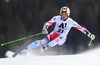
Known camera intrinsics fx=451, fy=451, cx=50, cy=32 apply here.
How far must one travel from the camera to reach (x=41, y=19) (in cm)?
1134

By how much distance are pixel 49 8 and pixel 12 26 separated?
1.04 m

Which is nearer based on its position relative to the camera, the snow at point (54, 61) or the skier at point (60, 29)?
the snow at point (54, 61)

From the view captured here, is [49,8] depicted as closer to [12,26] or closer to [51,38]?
[12,26]

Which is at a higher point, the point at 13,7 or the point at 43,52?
the point at 13,7

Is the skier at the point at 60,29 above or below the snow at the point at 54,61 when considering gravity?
above

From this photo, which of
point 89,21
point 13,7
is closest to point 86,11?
point 89,21

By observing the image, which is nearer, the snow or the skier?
the snow

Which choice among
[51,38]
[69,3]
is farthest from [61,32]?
[69,3]

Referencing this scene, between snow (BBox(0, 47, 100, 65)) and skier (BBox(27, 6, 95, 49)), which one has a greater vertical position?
skier (BBox(27, 6, 95, 49))

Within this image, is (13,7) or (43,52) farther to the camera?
(13,7)

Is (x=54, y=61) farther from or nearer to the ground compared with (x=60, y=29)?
nearer to the ground

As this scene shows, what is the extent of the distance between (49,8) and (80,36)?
106cm

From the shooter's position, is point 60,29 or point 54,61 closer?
point 54,61

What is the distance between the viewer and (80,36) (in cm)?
1148
